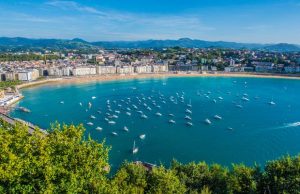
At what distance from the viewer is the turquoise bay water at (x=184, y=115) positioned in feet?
83.1

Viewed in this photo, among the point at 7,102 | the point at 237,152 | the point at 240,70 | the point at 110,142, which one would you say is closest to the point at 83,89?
the point at 7,102

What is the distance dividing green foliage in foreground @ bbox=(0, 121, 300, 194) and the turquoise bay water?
9494 millimetres

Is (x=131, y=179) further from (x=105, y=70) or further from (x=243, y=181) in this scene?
(x=105, y=70)

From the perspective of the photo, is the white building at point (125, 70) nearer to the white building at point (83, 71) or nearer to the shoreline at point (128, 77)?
the shoreline at point (128, 77)

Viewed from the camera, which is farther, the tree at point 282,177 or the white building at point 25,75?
the white building at point 25,75

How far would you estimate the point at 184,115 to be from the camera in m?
37.1

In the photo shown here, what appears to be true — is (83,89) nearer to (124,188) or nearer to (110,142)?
(110,142)

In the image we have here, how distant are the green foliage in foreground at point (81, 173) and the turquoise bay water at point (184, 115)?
9.49 meters

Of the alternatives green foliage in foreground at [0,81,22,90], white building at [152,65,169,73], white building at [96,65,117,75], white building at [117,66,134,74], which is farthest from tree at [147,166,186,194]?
white building at [152,65,169,73]

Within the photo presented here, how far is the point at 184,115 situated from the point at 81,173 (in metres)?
28.0

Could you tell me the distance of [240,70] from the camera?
83.8m

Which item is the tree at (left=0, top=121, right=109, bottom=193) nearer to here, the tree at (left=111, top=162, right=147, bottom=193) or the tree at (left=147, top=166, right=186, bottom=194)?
the tree at (left=111, top=162, right=147, bottom=193)

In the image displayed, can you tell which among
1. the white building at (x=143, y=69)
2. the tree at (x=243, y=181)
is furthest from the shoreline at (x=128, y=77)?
the tree at (x=243, y=181)

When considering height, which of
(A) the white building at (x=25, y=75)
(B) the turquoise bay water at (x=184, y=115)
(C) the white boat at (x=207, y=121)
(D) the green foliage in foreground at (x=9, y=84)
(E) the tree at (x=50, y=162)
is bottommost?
(B) the turquoise bay water at (x=184, y=115)
